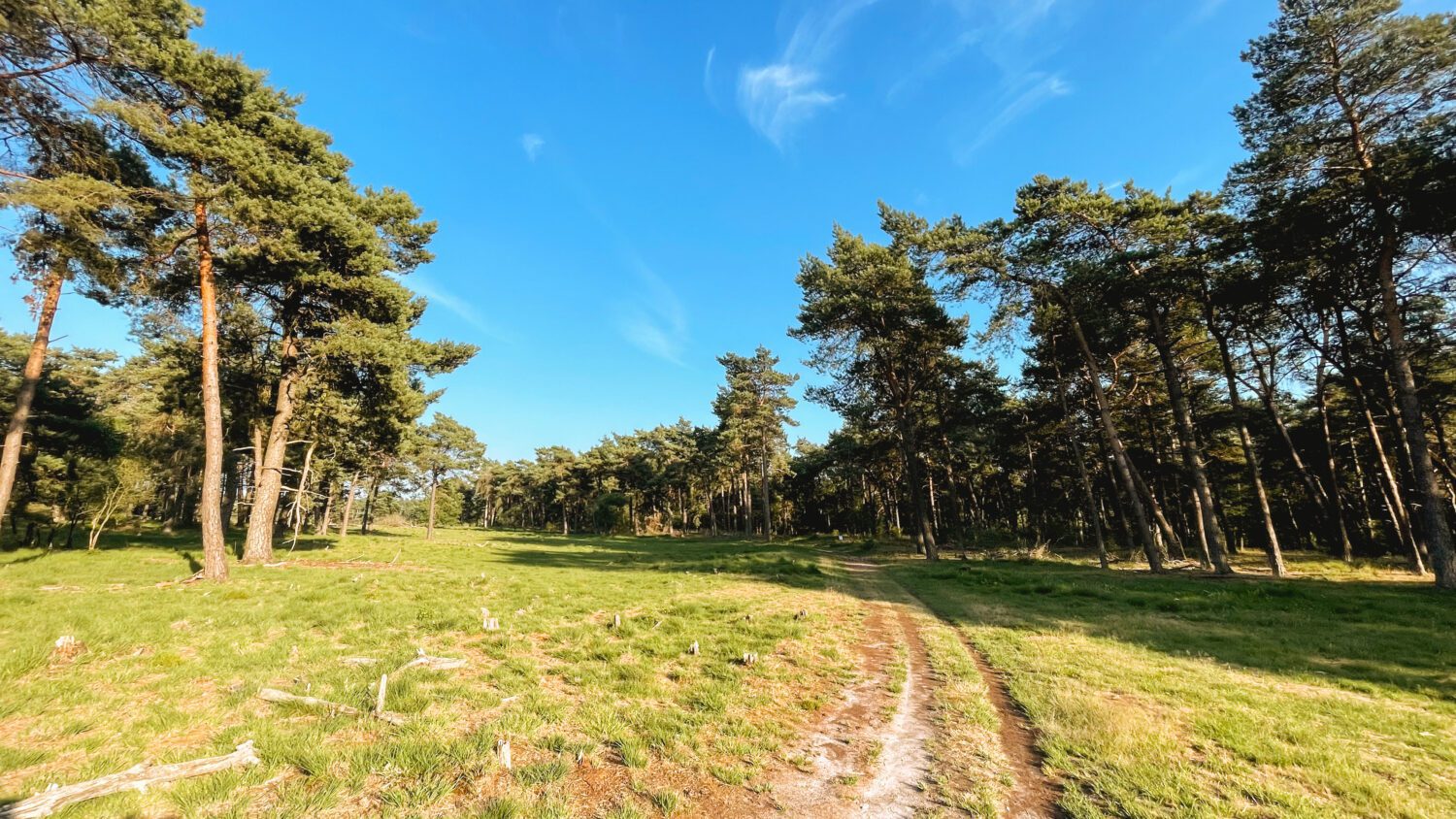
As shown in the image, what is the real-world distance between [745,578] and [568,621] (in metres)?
9.87

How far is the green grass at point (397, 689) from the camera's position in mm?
4773

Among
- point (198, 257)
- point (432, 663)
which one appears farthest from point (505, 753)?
point (198, 257)

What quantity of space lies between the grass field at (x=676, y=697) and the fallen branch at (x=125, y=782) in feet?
0.42

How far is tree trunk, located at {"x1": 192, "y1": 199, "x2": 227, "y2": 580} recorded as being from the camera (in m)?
15.5

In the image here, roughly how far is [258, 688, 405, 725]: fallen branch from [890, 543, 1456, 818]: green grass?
7.25 m

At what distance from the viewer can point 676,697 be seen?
7410 millimetres

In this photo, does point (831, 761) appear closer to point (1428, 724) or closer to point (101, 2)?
point (1428, 724)

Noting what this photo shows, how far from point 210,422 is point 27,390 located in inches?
230

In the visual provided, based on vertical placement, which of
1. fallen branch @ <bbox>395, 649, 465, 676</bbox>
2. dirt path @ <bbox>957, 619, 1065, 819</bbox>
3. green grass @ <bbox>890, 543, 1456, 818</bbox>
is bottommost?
dirt path @ <bbox>957, 619, 1065, 819</bbox>

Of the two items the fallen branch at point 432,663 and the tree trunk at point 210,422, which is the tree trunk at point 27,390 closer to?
the tree trunk at point 210,422

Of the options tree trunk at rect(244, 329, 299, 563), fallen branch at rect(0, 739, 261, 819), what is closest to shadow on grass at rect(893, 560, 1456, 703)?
fallen branch at rect(0, 739, 261, 819)

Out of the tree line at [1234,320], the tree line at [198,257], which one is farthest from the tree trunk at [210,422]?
the tree line at [1234,320]

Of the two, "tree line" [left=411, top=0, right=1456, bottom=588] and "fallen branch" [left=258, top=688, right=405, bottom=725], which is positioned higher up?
"tree line" [left=411, top=0, right=1456, bottom=588]

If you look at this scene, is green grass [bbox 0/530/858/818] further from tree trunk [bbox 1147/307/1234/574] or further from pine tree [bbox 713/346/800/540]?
pine tree [bbox 713/346/800/540]
